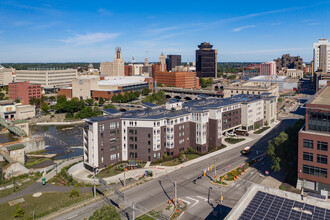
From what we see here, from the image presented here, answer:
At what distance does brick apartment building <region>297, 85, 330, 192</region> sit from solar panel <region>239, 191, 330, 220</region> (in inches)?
751

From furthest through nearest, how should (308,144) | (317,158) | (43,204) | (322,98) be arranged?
1. (322,98)
2. (308,144)
3. (317,158)
4. (43,204)

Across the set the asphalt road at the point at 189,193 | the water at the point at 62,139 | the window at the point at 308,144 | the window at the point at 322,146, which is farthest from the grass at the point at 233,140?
the water at the point at 62,139

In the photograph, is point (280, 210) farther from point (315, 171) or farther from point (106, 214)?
point (315, 171)

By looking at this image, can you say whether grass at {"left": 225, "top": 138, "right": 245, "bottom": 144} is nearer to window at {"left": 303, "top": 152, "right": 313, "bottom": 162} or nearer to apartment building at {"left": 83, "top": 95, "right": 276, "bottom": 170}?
apartment building at {"left": 83, "top": 95, "right": 276, "bottom": 170}

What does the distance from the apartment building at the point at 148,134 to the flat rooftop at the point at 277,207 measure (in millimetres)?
36371

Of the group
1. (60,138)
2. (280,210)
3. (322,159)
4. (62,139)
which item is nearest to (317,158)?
(322,159)

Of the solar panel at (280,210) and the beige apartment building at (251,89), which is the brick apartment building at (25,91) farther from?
the solar panel at (280,210)

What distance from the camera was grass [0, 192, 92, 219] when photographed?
46.9 m

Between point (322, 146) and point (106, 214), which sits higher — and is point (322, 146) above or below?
above

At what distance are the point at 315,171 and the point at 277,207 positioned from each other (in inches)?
851

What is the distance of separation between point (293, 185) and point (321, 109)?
1522 centimetres

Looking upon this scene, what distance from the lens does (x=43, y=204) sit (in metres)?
50.1

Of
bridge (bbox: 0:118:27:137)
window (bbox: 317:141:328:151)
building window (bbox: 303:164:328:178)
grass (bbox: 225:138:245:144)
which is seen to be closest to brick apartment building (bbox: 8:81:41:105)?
bridge (bbox: 0:118:27:137)

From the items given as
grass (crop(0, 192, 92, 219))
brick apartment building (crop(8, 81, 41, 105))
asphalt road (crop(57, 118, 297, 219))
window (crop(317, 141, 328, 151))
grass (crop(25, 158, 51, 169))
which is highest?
brick apartment building (crop(8, 81, 41, 105))
